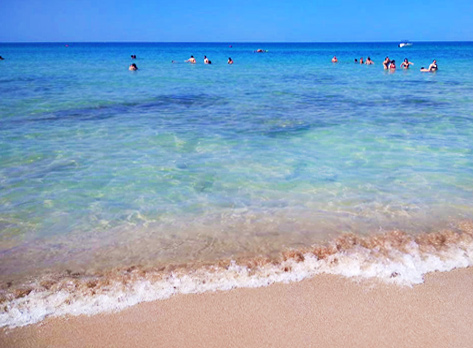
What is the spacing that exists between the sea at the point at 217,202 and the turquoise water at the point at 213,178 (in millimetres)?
35

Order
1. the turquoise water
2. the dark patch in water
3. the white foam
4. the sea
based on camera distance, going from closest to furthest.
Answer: the white foam, the sea, the turquoise water, the dark patch in water

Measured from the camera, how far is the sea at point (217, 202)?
15.0ft

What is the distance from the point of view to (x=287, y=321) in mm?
3771

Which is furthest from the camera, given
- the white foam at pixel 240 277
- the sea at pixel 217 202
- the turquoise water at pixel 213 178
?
the turquoise water at pixel 213 178

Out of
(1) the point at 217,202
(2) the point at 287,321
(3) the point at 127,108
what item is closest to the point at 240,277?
(2) the point at 287,321

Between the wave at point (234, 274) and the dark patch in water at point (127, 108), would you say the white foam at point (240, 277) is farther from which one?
the dark patch in water at point (127, 108)

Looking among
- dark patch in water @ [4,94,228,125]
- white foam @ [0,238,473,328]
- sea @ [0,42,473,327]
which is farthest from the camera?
dark patch in water @ [4,94,228,125]

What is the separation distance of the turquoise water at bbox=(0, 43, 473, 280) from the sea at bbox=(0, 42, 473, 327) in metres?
0.03

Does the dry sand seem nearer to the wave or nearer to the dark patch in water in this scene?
the wave

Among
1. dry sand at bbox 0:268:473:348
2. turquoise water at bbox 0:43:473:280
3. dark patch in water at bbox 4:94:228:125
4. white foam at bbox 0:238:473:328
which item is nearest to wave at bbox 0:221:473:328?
white foam at bbox 0:238:473:328

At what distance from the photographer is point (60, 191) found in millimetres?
7031

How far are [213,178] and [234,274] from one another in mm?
3360

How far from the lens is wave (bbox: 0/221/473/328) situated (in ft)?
13.3

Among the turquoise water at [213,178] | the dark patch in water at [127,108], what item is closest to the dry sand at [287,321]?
the turquoise water at [213,178]
